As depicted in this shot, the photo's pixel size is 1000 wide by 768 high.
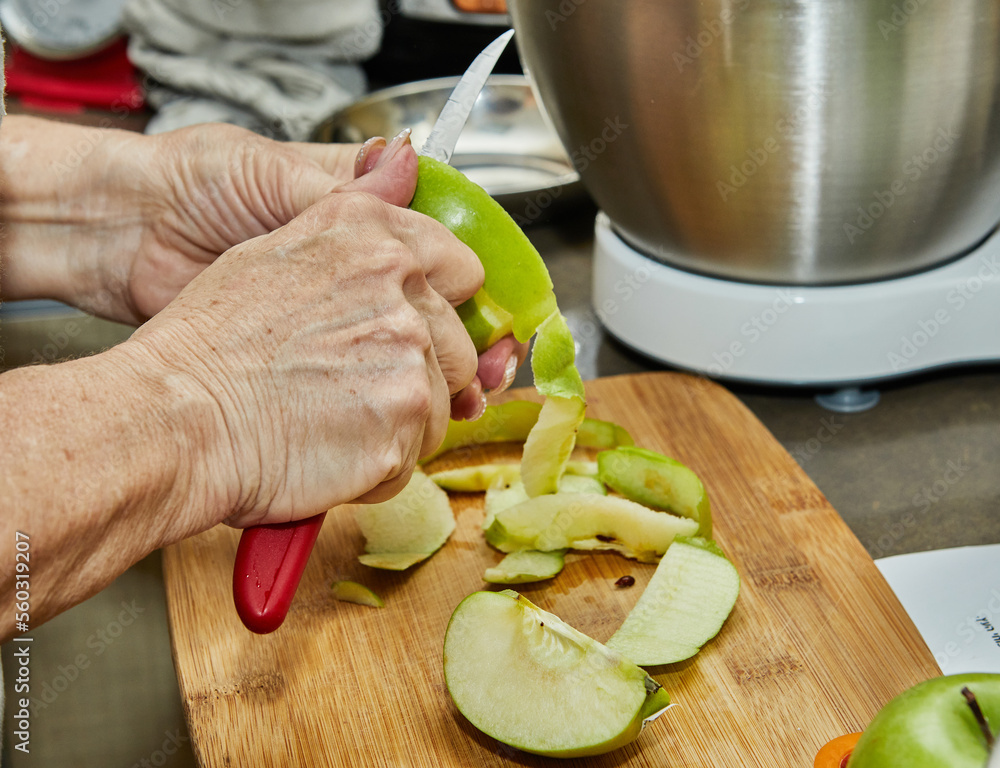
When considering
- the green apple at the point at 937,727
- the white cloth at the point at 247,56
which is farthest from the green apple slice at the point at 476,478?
the white cloth at the point at 247,56

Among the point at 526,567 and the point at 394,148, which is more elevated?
the point at 394,148

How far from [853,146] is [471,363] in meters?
0.40

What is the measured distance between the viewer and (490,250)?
74 centimetres

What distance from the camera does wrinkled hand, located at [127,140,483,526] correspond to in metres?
0.58

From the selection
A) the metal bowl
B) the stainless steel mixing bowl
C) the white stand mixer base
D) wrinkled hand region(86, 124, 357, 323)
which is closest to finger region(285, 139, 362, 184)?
wrinkled hand region(86, 124, 357, 323)

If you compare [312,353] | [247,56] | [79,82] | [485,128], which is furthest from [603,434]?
[79,82]

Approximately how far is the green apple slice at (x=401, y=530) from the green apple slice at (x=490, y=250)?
17 cm

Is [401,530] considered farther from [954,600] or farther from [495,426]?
[954,600]

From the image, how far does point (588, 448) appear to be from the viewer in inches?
39.0

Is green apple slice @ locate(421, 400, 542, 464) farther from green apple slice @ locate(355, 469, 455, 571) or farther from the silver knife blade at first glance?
the silver knife blade

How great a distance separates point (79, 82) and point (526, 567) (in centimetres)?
155

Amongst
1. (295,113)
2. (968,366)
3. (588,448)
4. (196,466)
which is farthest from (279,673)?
(295,113)

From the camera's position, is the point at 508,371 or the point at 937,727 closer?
the point at 937,727

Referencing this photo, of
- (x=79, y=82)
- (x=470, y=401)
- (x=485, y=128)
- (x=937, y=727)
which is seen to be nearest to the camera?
(x=937, y=727)
